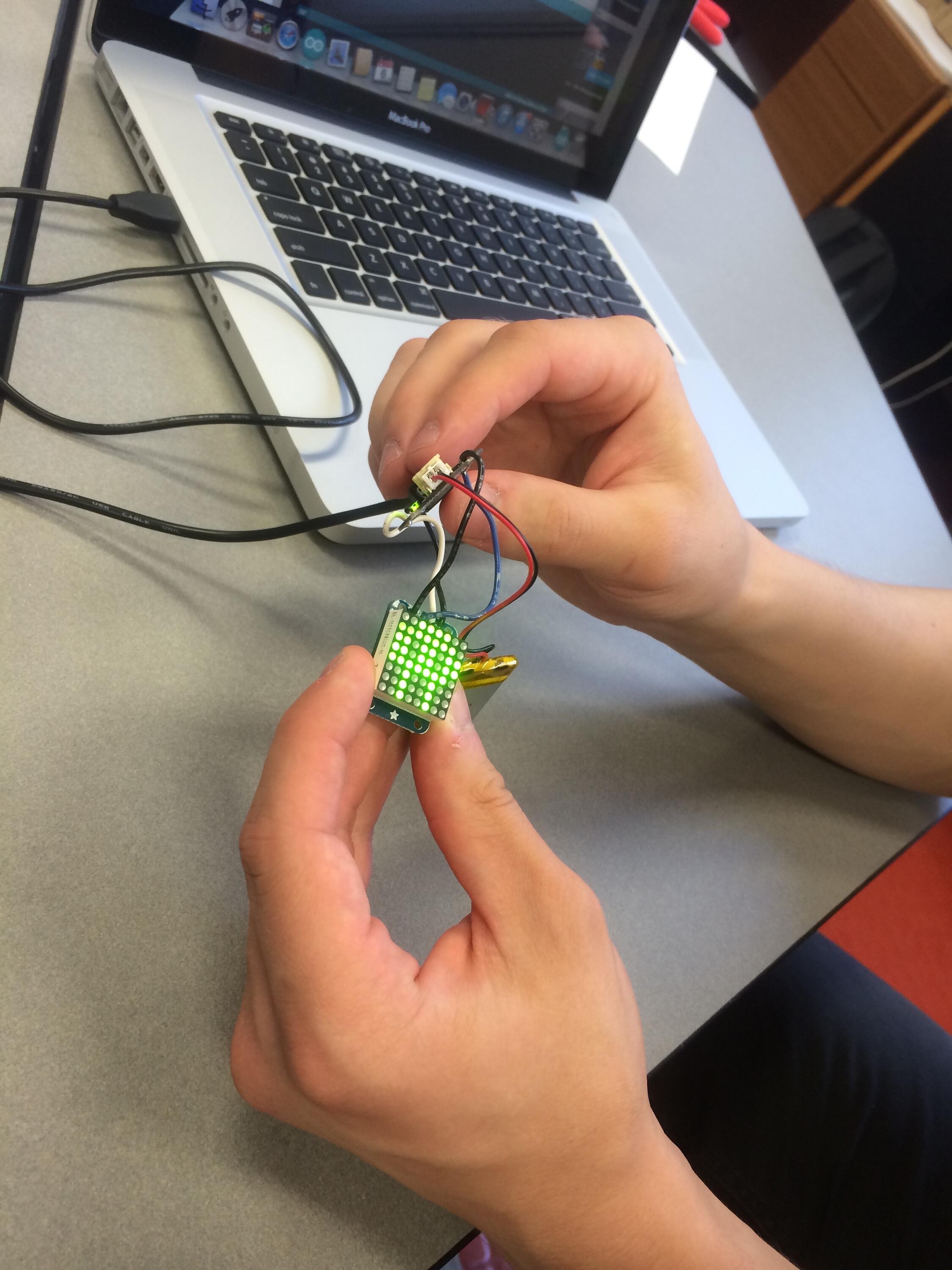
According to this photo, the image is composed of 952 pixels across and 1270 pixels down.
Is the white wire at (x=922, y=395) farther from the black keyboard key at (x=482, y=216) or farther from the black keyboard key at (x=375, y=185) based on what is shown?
the black keyboard key at (x=375, y=185)

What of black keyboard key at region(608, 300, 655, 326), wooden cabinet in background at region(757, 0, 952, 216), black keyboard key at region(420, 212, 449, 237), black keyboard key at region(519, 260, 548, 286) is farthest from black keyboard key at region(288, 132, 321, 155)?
wooden cabinet in background at region(757, 0, 952, 216)

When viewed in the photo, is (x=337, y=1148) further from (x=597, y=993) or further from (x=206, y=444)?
(x=206, y=444)

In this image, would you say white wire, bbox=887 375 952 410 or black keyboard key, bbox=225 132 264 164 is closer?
black keyboard key, bbox=225 132 264 164

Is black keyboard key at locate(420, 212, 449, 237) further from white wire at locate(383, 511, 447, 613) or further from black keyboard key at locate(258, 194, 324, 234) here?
white wire at locate(383, 511, 447, 613)

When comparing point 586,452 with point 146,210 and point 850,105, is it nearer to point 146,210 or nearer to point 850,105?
point 146,210

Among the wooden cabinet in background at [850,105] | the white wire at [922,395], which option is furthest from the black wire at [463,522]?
the wooden cabinet in background at [850,105]
